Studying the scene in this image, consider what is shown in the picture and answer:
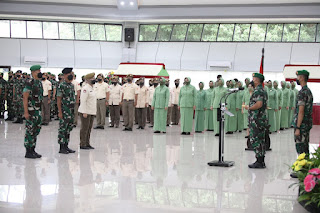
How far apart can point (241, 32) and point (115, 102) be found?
1096cm

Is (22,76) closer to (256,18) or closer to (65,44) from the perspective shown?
(65,44)

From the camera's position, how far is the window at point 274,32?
2309 centimetres

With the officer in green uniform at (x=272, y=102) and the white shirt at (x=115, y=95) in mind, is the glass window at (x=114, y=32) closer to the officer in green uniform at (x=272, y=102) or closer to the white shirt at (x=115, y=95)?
the white shirt at (x=115, y=95)

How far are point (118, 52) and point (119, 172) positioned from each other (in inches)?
711

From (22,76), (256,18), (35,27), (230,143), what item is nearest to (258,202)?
(230,143)

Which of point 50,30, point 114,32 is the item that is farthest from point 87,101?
point 50,30

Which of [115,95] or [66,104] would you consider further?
[115,95]

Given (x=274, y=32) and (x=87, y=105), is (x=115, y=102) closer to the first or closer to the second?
(x=87, y=105)

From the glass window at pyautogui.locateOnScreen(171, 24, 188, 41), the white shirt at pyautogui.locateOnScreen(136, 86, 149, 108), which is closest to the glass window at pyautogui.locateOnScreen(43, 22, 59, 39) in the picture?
the glass window at pyautogui.locateOnScreen(171, 24, 188, 41)

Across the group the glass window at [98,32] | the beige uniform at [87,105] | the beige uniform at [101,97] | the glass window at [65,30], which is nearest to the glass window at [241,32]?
the glass window at [98,32]

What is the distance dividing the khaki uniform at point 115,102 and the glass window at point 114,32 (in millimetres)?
10050

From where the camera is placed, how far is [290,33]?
902 inches

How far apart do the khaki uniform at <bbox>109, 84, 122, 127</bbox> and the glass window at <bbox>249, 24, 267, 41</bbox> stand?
1061 cm

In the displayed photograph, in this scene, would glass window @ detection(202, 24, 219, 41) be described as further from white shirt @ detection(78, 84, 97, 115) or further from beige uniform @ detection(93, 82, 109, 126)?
white shirt @ detection(78, 84, 97, 115)
